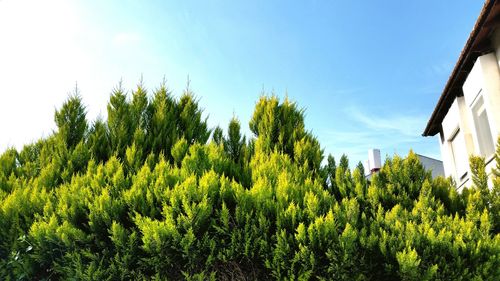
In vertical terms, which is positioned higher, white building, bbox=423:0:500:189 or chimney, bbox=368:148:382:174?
chimney, bbox=368:148:382:174

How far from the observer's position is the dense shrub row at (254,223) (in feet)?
12.5

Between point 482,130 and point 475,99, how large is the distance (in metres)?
1.03

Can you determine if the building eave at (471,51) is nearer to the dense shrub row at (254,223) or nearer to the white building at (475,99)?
the white building at (475,99)

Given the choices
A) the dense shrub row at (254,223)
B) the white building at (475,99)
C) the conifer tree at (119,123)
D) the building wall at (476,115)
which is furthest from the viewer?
the building wall at (476,115)

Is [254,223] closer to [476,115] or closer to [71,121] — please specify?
[71,121]

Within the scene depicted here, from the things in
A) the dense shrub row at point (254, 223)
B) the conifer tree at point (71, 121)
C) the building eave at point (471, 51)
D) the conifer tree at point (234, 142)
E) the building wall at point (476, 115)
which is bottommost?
the dense shrub row at point (254, 223)

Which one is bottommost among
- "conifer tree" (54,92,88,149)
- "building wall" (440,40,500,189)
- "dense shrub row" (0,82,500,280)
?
"dense shrub row" (0,82,500,280)

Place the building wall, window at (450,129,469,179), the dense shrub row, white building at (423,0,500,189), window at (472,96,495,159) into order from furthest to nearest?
window at (450,129,469,179)
window at (472,96,495,159)
the building wall
white building at (423,0,500,189)
the dense shrub row

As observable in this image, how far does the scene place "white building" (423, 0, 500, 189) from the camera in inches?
356

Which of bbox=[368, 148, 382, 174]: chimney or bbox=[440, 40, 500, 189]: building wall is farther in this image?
bbox=[368, 148, 382, 174]: chimney

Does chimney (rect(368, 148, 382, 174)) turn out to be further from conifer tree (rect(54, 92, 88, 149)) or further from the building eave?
conifer tree (rect(54, 92, 88, 149))

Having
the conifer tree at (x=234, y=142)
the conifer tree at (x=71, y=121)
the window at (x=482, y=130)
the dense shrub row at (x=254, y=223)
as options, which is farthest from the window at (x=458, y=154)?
the conifer tree at (x=71, y=121)

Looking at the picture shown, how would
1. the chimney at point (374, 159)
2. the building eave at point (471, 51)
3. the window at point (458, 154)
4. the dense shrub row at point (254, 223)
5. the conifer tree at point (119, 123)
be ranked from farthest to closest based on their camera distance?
the chimney at point (374, 159) → the window at point (458, 154) → the building eave at point (471, 51) → the conifer tree at point (119, 123) → the dense shrub row at point (254, 223)

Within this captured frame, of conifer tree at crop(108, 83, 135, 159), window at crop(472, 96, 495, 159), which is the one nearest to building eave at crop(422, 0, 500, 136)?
window at crop(472, 96, 495, 159)
